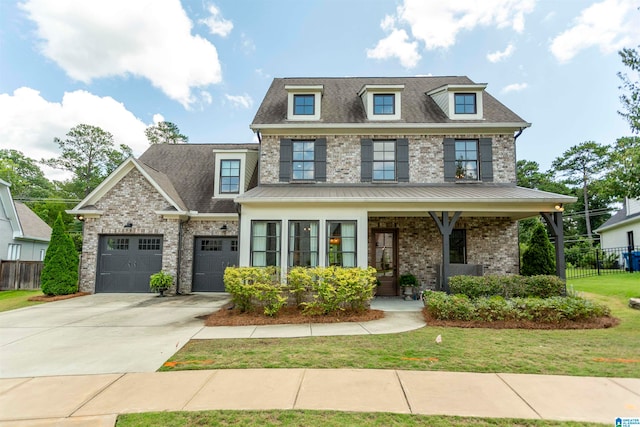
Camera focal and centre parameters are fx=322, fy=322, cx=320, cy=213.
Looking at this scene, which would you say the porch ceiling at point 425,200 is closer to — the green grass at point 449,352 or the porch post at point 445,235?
the porch post at point 445,235

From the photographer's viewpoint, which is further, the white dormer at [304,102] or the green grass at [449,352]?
the white dormer at [304,102]

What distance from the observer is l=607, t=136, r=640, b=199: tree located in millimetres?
7830

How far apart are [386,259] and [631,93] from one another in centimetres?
808

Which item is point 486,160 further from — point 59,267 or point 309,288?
point 59,267

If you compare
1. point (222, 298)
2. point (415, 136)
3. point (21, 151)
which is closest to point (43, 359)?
point (222, 298)

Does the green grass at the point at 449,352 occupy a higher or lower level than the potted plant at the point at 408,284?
lower

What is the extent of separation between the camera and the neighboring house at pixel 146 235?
41.0 feet

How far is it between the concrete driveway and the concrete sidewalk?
0.57 metres

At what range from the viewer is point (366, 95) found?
1240 centimetres

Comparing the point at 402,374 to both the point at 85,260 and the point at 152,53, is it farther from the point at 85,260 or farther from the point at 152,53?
the point at 152,53

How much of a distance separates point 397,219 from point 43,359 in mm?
9973

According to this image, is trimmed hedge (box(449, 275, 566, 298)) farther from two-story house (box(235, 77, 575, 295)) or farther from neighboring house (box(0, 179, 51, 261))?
neighboring house (box(0, 179, 51, 261))

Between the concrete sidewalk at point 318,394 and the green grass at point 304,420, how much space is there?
4.8 inches

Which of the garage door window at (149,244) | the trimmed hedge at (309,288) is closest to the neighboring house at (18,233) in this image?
the garage door window at (149,244)
